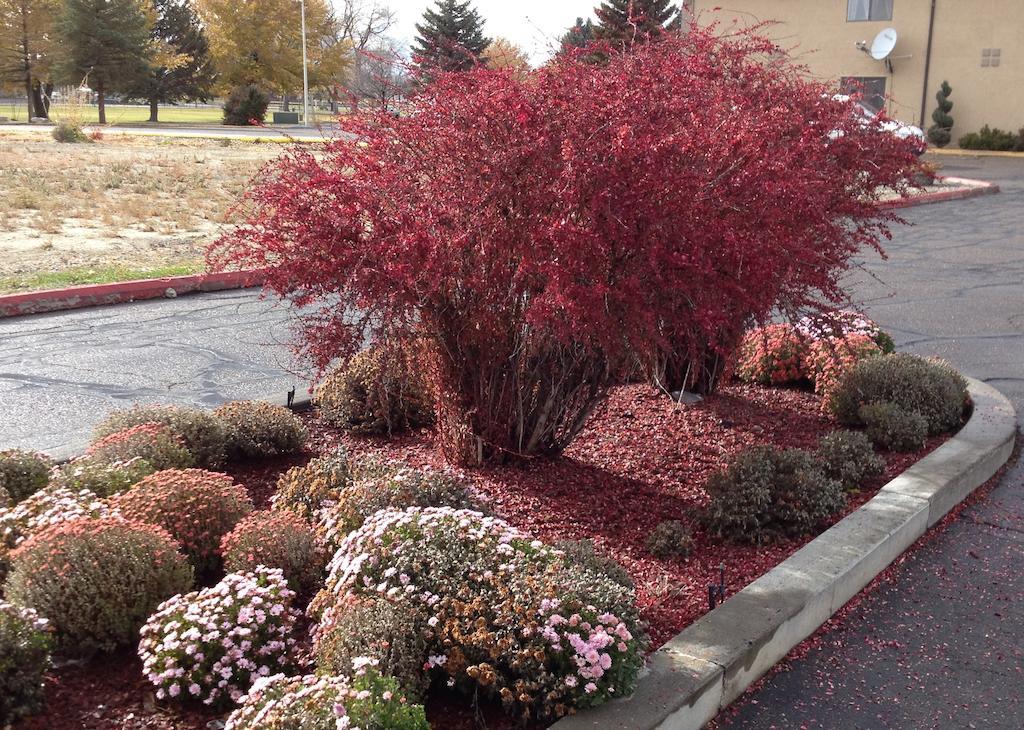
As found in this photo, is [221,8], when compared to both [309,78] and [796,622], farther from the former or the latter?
[796,622]

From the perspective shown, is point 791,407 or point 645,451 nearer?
point 645,451

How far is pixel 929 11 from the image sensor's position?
38000 millimetres

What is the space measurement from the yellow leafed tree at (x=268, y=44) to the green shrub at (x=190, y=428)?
169 ft

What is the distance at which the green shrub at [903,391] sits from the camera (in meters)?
6.40

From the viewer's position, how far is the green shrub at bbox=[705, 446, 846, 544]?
4.78 meters

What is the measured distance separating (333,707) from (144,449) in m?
2.60

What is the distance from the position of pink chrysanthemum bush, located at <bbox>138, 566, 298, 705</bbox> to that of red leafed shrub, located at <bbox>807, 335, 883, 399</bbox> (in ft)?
15.0

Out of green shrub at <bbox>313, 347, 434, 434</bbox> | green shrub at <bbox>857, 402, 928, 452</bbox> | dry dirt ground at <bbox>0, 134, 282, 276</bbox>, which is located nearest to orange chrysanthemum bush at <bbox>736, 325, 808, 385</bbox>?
green shrub at <bbox>857, 402, 928, 452</bbox>

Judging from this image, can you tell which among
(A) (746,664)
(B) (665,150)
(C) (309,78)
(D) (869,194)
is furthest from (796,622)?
(C) (309,78)

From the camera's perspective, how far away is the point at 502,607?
327cm

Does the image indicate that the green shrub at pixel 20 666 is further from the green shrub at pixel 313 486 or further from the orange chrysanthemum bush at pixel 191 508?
the green shrub at pixel 313 486

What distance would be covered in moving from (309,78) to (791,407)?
2096 inches

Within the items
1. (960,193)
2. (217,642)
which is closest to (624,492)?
(217,642)

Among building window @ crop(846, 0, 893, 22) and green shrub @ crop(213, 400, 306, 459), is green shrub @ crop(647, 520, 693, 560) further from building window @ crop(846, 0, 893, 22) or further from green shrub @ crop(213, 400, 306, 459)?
building window @ crop(846, 0, 893, 22)
